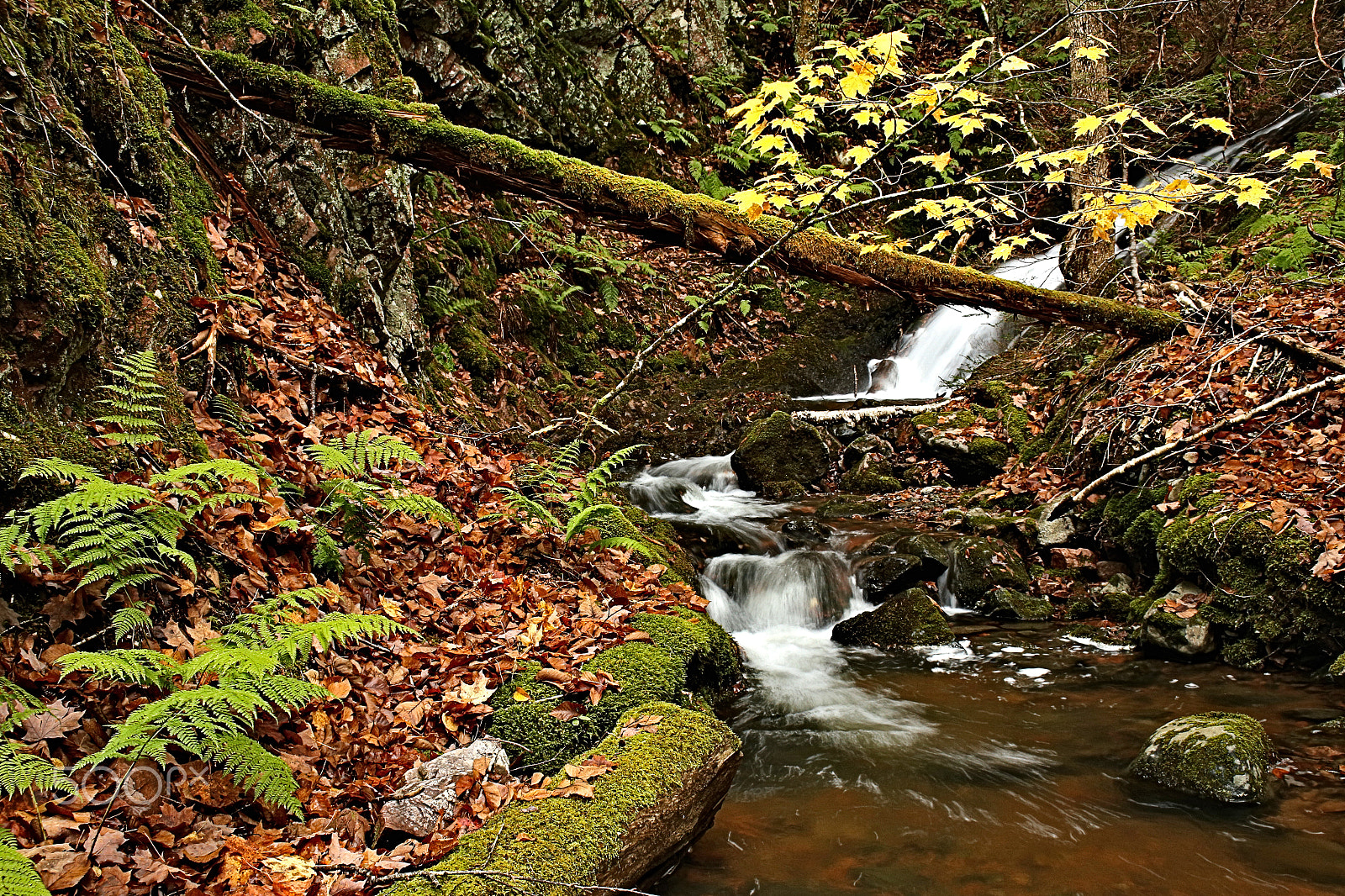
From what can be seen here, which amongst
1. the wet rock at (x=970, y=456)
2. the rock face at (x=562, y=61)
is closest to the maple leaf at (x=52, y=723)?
the wet rock at (x=970, y=456)

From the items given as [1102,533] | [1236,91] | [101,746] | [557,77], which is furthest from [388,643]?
[1236,91]

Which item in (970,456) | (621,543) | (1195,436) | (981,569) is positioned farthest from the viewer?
(970,456)

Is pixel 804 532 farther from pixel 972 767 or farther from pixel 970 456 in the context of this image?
pixel 972 767

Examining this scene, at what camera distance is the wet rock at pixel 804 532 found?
830 centimetres

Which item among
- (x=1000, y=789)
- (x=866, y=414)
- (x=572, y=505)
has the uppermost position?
(x=866, y=414)

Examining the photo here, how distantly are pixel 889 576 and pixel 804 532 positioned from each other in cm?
131

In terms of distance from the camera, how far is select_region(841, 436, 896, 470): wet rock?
34.5 feet

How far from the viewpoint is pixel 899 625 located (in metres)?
6.80

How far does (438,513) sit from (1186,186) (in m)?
4.93

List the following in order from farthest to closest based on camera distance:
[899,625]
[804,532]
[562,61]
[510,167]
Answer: [562,61] < [804,532] < [899,625] < [510,167]

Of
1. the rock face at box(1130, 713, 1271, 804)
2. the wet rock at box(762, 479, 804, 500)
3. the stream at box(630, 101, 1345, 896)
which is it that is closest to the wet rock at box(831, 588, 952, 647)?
the stream at box(630, 101, 1345, 896)

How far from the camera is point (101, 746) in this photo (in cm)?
249

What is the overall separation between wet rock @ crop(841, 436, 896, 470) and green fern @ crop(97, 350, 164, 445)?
8741mm

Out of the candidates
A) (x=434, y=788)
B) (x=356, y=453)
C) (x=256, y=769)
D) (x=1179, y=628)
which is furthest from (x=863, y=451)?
(x=256, y=769)
